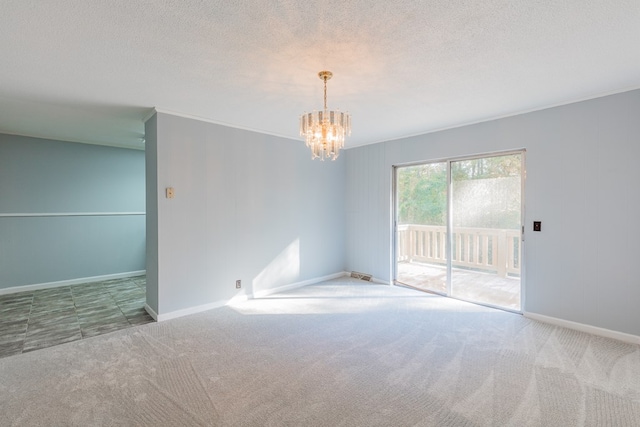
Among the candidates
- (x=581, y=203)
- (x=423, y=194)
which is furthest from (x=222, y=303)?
(x=581, y=203)

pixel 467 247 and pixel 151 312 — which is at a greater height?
pixel 467 247

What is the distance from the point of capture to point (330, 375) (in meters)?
2.37

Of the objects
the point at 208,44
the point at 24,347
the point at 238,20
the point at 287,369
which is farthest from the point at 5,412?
the point at 238,20

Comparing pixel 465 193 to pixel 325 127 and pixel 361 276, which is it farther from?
pixel 325 127

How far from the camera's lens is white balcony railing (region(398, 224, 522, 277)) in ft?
12.6

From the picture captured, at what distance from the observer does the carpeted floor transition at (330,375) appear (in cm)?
193

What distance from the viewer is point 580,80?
2666 mm

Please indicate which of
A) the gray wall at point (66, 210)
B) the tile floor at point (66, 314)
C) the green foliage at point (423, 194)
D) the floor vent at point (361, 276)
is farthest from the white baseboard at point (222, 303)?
the gray wall at point (66, 210)

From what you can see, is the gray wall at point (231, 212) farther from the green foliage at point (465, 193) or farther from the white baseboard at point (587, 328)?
the white baseboard at point (587, 328)

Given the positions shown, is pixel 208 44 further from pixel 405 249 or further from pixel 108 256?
pixel 108 256

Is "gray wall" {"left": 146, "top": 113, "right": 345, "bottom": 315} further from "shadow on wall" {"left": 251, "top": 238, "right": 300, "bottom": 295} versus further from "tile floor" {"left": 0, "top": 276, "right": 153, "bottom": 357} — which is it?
"tile floor" {"left": 0, "top": 276, "right": 153, "bottom": 357}

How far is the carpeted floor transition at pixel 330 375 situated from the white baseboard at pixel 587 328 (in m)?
0.10

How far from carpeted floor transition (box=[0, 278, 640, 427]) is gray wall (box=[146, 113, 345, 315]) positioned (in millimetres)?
642

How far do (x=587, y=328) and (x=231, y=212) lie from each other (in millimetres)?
4339
